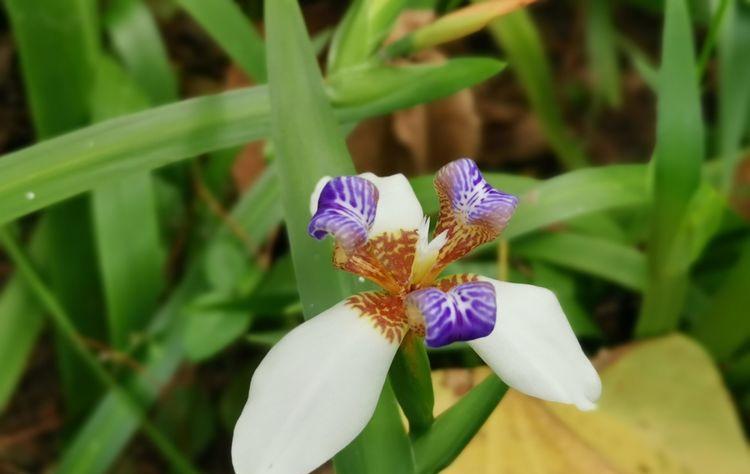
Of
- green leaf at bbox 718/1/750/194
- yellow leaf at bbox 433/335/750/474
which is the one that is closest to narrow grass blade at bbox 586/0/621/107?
green leaf at bbox 718/1/750/194

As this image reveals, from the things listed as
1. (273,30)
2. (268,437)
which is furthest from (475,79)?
(268,437)

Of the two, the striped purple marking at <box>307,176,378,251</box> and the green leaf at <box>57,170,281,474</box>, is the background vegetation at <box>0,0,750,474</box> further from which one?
the striped purple marking at <box>307,176,378,251</box>

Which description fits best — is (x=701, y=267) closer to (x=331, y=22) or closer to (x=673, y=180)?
(x=673, y=180)

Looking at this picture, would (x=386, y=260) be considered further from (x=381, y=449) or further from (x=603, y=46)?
(x=603, y=46)

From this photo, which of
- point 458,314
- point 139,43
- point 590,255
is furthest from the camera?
point 139,43

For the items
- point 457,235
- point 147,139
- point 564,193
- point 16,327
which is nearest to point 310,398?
point 457,235
